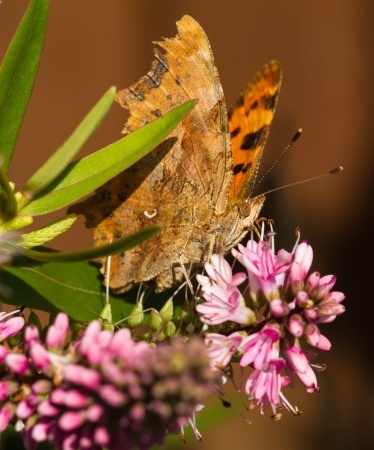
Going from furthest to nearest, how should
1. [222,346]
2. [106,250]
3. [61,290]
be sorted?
[61,290], [222,346], [106,250]

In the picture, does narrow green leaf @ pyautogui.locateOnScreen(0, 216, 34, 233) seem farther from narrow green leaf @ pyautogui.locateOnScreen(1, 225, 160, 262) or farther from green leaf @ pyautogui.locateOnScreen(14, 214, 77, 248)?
narrow green leaf @ pyautogui.locateOnScreen(1, 225, 160, 262)

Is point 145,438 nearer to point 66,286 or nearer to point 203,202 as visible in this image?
point 66,286

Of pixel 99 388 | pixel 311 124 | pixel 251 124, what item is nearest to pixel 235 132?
pixel 251 124

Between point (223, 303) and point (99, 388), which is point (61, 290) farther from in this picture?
point (99, 388)

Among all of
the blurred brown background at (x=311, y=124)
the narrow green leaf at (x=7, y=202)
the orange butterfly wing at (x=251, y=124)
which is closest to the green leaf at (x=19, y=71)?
the narrow green leaf at (x=7, y=202)

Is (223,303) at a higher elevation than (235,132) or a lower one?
lower

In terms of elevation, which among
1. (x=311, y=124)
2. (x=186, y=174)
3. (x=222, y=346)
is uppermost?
(x=186, y=174)
